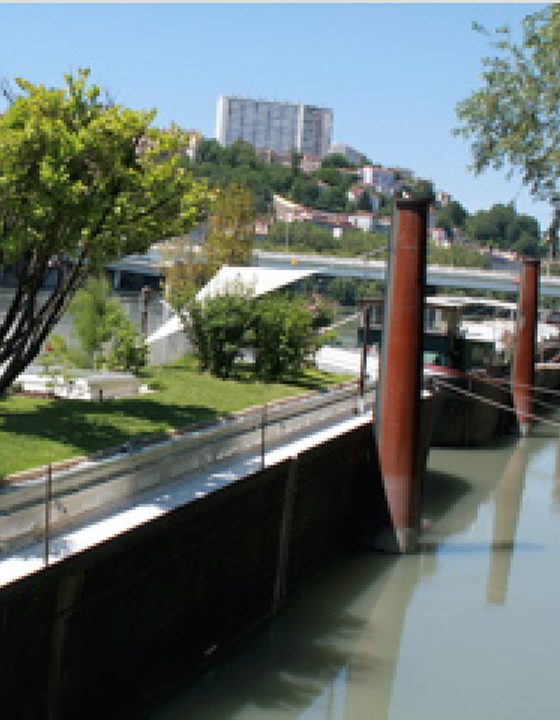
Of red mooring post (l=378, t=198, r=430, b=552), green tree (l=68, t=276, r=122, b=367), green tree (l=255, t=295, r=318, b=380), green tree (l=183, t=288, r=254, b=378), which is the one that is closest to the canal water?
red mooring post (l=378, t=198, r=430, b=552)

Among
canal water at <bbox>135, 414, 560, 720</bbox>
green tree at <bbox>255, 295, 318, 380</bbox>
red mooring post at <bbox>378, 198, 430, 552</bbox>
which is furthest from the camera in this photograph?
green tree at <bbox>255, 295, 318, 380</bbox>

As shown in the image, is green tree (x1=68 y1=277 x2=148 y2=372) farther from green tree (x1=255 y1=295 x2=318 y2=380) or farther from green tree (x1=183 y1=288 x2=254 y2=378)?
green tree (x1=255 y1=295 x2=318 y2=380)

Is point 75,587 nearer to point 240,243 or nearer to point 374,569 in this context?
point 374,569

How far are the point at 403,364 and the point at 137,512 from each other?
580 centimetres

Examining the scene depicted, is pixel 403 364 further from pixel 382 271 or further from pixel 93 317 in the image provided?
pixel 382 271

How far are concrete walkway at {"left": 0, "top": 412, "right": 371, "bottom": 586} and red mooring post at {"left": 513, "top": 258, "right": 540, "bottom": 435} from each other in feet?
50.9

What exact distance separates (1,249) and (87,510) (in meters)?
3.98

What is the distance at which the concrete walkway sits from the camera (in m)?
8.88

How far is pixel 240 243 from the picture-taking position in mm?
40125

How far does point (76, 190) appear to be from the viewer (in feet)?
37.3

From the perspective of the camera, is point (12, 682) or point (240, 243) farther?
point (240, 243)

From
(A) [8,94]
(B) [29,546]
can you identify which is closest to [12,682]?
(B) [29,546]

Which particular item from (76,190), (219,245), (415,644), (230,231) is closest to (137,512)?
(76,190)

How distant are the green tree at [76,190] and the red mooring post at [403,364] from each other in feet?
11.4
